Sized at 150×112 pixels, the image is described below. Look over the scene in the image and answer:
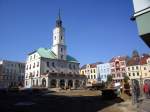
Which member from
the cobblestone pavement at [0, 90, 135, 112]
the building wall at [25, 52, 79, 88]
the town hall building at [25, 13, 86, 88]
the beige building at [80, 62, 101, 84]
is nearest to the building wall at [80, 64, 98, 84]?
the beige building at [80, 62, 101, 84]

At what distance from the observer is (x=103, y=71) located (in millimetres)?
95500

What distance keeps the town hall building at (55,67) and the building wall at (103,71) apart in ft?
54.6

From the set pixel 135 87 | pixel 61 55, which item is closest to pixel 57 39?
pixel 61 55

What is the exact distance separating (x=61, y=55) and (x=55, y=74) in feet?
38.5

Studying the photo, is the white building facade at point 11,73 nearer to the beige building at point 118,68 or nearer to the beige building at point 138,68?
the beige building at point 118,68

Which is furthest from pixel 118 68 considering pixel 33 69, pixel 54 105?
pixel 54 105

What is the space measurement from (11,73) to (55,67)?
41.8 metres

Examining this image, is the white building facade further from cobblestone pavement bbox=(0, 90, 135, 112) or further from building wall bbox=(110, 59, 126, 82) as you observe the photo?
cobblestone pavement bbox=(0, 90, 135, 112)

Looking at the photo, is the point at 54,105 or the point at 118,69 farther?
A: the point at 118,69

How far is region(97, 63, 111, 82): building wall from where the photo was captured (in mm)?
92713

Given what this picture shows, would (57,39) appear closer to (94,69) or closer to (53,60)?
(53,60)

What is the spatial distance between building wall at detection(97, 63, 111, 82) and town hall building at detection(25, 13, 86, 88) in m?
16.6

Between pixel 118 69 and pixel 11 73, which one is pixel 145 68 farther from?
pixel 11 73

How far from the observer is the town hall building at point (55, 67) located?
6956 centimetres
